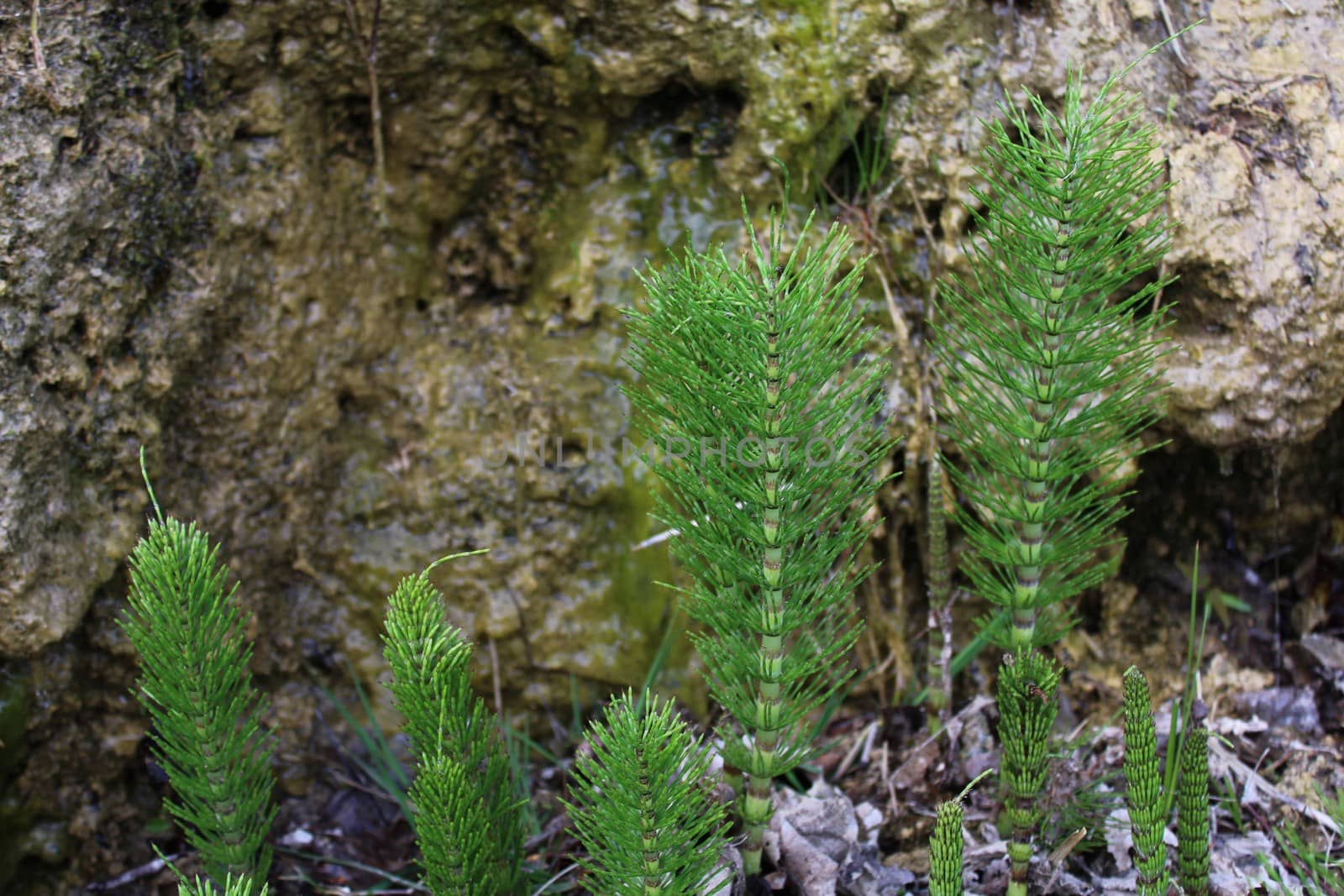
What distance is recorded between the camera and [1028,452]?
2393 mm

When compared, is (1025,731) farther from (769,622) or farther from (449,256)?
(449,256)

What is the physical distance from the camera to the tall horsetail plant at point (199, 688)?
7.09 ft

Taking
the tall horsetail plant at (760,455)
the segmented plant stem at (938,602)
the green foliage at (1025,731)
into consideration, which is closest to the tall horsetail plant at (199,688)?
the tall horsetail plant at (760,455)

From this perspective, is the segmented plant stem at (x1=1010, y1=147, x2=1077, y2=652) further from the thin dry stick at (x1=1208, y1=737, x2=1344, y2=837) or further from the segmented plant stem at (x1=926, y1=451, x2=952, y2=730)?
the thin dry stick at (x1=1208, y1=737, x2=1344, y2=837)

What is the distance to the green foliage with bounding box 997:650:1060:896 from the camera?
210 centimetres

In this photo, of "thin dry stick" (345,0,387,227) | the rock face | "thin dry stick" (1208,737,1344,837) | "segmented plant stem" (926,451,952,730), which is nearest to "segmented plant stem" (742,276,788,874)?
"segmented plant stem" (926,451,952,730)

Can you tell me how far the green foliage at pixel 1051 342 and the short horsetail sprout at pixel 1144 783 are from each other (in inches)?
19.3

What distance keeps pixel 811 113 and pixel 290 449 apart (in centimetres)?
180

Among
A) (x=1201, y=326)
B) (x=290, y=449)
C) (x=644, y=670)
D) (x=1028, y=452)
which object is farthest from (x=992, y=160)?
(x=290, y=449)

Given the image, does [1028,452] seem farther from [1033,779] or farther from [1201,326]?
[1201,326]

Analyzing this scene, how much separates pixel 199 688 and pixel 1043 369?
1.89 m

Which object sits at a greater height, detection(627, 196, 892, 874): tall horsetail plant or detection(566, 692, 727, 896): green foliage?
detection(627, 196, 892, 874): tall horsetail plant

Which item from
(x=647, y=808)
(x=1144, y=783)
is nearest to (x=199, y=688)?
(x=647, y=808)

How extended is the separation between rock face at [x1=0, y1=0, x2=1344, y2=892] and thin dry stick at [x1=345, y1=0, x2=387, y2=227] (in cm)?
1
